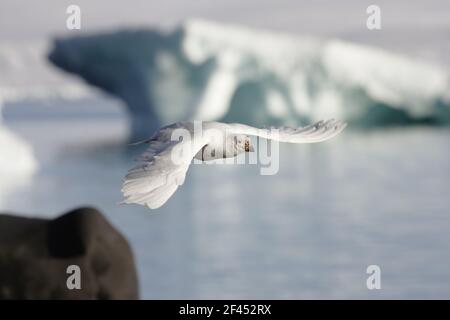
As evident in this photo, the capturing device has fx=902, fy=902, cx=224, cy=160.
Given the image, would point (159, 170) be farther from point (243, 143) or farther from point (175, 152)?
point (243, 143)

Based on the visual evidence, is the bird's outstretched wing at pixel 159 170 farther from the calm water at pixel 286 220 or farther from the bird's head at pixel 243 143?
the calm water at pixel 286 220

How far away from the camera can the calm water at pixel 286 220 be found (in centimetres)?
970

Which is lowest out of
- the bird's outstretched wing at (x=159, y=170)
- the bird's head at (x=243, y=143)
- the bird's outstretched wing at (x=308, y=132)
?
the bird's outstretched wing at (x=159, y=170)

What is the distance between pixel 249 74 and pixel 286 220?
18.4 feet

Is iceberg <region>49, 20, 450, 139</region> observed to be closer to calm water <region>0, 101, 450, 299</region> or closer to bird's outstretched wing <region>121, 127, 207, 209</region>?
calm water <region>0, 101, 450, 299</region>

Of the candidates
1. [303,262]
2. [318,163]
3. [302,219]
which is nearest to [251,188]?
[302,219]

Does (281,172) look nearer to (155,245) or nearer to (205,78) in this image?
(205,78)

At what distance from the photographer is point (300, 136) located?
5.41 ft

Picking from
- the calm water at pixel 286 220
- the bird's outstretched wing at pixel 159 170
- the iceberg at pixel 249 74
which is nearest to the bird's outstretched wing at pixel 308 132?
the bird's outstretched wing at pixel 159 170

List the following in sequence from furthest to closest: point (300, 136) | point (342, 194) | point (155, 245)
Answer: point (342, 194), point (155, 245), point (300, 136)

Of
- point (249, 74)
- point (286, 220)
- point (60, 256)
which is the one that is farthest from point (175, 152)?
point (249, 74)

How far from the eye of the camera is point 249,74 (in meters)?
18.5
